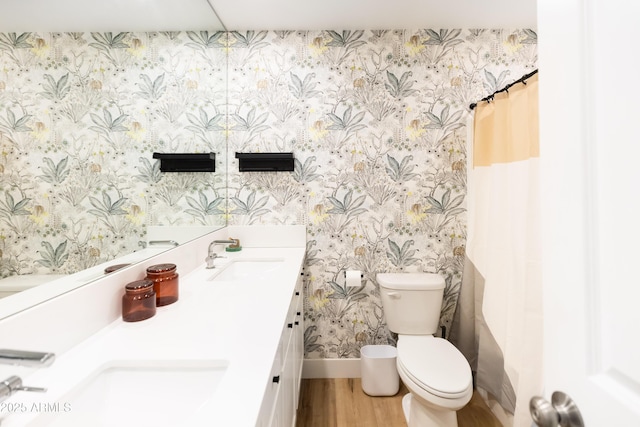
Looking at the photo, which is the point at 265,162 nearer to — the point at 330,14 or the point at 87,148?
the point at 330,14

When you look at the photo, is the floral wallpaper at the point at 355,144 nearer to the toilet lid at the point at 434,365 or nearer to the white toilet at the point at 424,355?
the white toilet at the point at 424,355

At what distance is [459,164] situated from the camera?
2045mm

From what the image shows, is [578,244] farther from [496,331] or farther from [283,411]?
[496,331]

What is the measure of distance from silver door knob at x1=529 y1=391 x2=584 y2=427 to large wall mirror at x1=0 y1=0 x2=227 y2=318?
3.79 ft

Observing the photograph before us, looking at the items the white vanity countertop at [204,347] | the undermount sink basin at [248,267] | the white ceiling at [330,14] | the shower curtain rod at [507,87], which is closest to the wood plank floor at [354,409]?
the undermount sink basin at [248,267]

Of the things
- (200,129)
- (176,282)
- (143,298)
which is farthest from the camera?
(200,129)

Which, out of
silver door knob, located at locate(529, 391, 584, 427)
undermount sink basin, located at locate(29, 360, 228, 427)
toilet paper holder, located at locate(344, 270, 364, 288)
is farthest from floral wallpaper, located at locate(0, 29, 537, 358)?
silver door knob, located at locate(529, 391, 584, 427)

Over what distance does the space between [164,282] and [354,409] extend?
1.42 metres

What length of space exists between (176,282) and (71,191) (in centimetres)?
46

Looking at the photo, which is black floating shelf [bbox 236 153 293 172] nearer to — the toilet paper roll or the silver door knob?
the toilet paper roll

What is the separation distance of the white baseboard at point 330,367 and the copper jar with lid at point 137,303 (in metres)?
1.42

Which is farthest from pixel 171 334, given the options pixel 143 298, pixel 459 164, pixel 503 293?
pixel 459 164

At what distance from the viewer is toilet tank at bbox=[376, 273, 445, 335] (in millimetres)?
1865

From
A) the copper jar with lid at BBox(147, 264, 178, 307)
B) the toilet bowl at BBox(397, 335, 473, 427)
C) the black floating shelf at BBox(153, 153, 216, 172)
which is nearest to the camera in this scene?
the copper jar with lid at BBox(147, 264, 178, 307)
